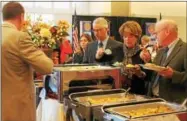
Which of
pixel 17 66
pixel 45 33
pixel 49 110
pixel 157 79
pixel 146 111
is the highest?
pixel 45 33

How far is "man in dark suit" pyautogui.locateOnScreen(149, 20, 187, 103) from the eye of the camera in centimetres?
201

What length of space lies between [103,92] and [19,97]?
0.52m

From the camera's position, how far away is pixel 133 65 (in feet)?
7.35

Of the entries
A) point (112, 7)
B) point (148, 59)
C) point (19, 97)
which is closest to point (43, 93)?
point (19, 97)

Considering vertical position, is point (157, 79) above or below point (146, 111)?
above

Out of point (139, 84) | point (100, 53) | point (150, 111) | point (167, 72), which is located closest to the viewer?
point (150, 111)

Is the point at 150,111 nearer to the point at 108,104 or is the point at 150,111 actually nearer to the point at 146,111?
the point at 146,111

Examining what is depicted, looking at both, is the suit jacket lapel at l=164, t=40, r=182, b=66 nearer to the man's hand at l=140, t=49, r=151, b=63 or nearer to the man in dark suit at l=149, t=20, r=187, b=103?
the man in dark suit at l=149, t=20, r=187, b=103

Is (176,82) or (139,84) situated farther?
(139,84)

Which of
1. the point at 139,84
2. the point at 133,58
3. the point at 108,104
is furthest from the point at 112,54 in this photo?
the point at 108,104

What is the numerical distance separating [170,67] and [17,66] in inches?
36.7

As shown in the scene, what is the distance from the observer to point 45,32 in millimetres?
2727

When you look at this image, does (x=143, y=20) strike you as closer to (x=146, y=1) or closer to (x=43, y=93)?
(x=146, y=1)

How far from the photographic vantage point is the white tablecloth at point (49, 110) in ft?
7.03
